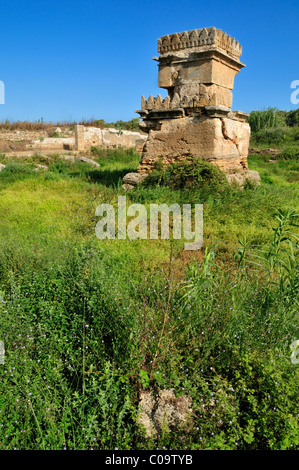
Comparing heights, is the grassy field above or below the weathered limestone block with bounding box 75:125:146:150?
below

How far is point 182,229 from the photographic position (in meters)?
5.62

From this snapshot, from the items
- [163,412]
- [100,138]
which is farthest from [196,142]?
[100,138]

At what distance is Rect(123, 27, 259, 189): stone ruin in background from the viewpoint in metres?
7.05

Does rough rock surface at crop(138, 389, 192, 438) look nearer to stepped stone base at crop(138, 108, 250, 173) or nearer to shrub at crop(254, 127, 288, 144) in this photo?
stepped stone base at crop(138, 108, 250, 173)

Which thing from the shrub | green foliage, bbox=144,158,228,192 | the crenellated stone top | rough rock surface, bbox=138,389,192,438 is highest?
the shrub

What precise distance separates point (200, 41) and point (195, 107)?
4.68ft

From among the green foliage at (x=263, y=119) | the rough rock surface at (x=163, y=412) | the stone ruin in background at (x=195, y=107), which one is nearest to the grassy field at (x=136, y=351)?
the rough rock surface at (x=163, y=412)

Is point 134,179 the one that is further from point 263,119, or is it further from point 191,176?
point 263,119

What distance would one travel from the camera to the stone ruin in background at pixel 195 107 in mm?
7047

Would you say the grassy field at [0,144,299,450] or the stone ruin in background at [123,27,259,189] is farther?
the stone ruin in background at [123,27,259,189]

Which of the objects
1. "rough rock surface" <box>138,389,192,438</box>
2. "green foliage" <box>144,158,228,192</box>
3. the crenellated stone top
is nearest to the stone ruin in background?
the crenellated stone top

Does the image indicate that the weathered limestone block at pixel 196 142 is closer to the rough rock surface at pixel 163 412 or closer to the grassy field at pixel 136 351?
the grassy field at pixel 136 351

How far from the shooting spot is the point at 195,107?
7.16 metres
